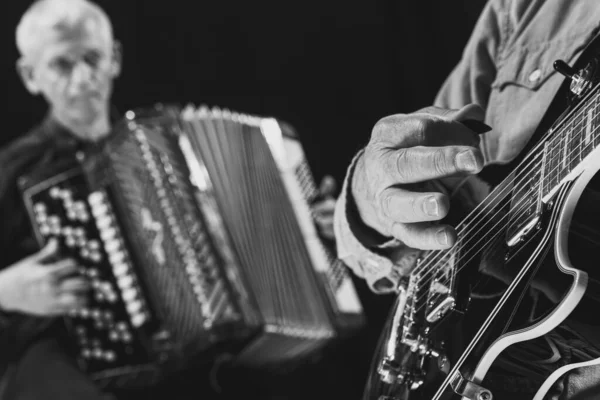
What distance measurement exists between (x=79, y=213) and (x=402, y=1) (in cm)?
127

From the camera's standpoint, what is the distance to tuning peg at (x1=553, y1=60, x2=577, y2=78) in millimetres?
576

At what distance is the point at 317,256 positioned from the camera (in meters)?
1.56

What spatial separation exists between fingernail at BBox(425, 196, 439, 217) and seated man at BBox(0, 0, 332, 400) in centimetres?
102

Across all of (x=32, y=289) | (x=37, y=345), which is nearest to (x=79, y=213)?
(x=32, y=289)

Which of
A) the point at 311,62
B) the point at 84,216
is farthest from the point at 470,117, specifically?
the point at 311,62

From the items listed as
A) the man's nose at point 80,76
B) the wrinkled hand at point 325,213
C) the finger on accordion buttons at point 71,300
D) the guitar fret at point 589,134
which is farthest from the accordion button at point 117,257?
the guitar fret at point 589,134

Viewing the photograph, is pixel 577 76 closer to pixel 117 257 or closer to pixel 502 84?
pixel 502 84

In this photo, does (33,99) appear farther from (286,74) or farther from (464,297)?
(464,297)

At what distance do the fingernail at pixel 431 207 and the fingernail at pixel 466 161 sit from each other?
0.04 metres

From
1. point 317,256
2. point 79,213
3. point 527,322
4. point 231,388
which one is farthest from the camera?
point 231,388

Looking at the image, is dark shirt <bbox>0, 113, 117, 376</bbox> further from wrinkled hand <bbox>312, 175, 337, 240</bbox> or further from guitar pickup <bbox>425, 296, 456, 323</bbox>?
guitar pickup <bbox>425, 296, 456, 323</bbox>

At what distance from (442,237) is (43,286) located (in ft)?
3.73

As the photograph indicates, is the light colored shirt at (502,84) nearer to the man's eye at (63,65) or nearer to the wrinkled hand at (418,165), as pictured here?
the wrinkled hand at (418,165)

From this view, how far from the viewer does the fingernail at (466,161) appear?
1.64 feet
